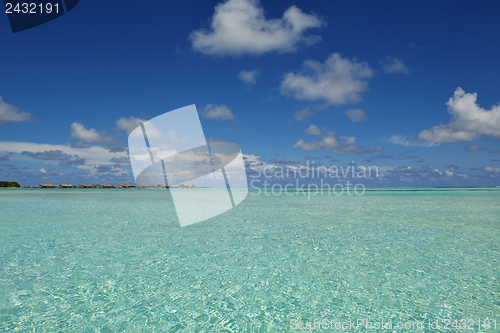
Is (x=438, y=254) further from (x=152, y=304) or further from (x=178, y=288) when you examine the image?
(x=152, y=304)

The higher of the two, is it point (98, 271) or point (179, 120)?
point (179, 120)

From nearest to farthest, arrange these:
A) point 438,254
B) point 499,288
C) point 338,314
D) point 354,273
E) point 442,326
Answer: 1. point 442,326
2. point 338,314
3. point 499,288
4. point 354,273
5. point 438,254

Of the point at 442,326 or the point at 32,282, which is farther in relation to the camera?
the point at 32,282

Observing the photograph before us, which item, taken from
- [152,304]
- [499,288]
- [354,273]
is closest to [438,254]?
[499,288]

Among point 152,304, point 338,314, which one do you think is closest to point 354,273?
point 338,314

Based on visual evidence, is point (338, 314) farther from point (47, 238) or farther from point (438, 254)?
point (47, 238)

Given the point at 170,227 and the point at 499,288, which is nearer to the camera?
the point at 499,288

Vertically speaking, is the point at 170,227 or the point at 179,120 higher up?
the point at 179,120

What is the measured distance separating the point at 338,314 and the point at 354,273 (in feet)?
6.40

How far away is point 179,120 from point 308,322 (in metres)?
14.4

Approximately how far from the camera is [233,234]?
414 inches

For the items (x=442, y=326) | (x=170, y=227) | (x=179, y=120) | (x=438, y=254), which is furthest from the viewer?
(x=179, y=120)

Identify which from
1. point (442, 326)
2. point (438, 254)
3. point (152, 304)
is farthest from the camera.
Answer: point (438, 254)

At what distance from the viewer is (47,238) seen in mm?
9430
